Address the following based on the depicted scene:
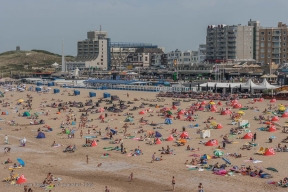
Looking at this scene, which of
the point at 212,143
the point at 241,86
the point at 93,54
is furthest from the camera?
the point at 93,54

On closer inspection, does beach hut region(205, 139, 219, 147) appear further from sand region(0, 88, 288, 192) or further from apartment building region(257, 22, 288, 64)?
apartment building region(257, 22, 288, 64)

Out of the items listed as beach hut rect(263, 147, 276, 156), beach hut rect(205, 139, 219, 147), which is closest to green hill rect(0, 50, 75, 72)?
beach hut rect(205, 139, 219, 147)

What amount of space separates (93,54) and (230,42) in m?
47.0

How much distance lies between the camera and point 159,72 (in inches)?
3883

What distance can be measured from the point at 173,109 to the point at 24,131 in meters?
15.3

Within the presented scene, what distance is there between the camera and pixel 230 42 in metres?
105

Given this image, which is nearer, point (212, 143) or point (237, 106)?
point (212, 143)

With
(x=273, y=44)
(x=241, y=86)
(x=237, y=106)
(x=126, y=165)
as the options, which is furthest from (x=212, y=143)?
(x=273, y=44)

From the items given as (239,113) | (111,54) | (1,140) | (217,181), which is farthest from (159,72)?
(217,181)

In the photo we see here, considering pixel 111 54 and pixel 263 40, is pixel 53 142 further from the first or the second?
pixel 111 54

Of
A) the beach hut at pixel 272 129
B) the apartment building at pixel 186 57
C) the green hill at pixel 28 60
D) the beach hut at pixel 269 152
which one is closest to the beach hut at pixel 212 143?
the beach hut at pixel 269 152

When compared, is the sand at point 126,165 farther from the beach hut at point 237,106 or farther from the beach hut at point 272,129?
the beach hut at point 237,106

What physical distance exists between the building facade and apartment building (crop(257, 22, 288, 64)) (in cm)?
5139

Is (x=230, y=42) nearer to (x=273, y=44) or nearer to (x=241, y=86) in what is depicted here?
(x=273, y=44)
